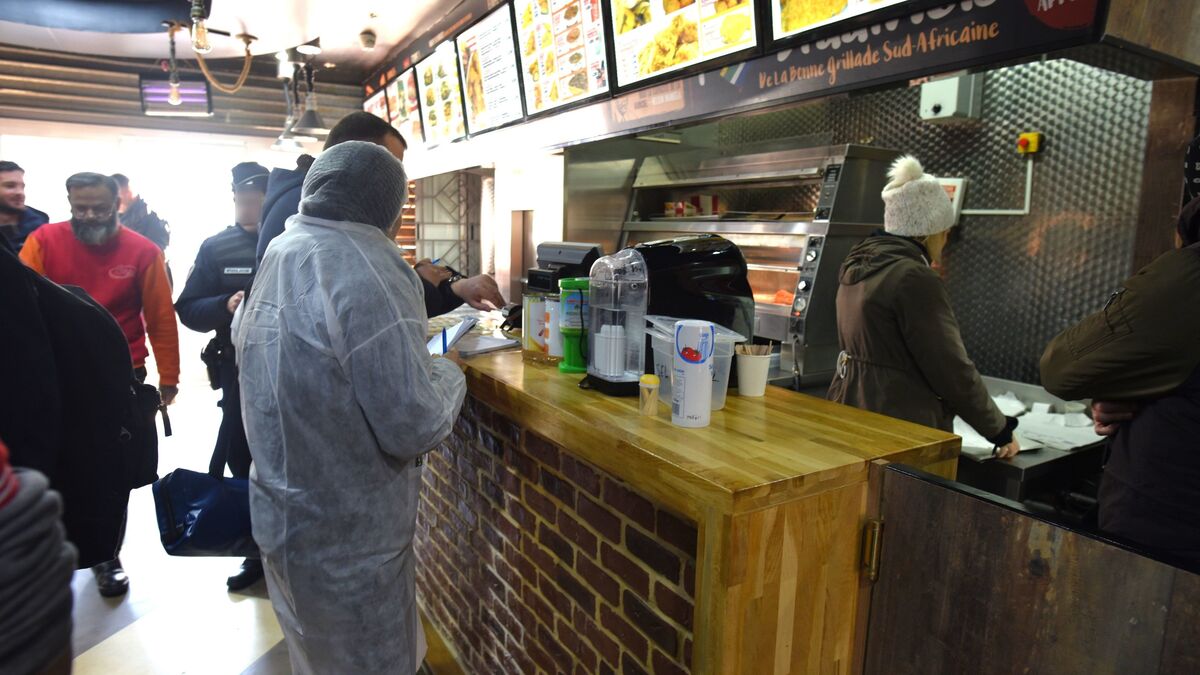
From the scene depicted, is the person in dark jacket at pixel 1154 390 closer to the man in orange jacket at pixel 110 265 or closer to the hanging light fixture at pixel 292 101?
the man in orange jacket at pixel 110 265

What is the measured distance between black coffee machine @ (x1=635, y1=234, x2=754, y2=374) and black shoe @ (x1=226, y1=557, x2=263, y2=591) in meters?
2.40

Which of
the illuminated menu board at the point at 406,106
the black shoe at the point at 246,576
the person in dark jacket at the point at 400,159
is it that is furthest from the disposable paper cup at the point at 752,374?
the illuminated menu board at the point at 406,106

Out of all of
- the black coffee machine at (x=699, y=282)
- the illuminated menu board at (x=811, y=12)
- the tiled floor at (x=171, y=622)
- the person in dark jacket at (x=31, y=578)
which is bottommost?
the tiled floor at (x=171, y=622)

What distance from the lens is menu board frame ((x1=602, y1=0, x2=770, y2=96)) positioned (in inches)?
98.2

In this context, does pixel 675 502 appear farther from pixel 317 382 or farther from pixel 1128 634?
pixel 317 382

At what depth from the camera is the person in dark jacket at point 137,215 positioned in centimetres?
562

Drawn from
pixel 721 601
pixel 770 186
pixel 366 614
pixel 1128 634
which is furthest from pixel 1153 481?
pixel 770 186

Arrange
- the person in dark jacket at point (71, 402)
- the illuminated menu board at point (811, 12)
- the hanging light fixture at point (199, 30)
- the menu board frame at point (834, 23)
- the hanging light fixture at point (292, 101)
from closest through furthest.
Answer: the person in dark jacket at point (71, 402) → the menu board frame at point (834, 23) → the illuminated menu board at point (811, 12) → the hanging light fixture at point (199, 30) → the hanging light fixture at point (292, 101)

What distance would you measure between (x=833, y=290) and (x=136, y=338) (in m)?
3.58

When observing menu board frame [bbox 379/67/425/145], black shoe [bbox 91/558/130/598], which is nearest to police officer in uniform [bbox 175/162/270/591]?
black shoe [bbox 91/558/130/598]

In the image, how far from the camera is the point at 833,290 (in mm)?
3488

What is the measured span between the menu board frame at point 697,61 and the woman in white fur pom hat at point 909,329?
718 mm

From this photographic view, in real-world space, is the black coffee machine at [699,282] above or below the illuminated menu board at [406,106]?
below

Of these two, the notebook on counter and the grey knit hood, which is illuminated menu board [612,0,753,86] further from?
the grey knit hood
